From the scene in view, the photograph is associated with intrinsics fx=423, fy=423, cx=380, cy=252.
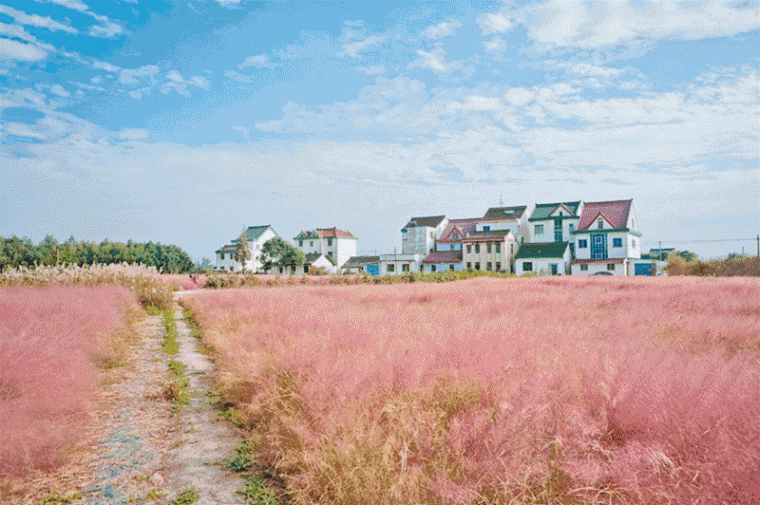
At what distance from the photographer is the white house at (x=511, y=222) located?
61031 millimetres

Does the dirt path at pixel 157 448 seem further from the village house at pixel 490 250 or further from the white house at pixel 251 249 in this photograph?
the white house at pixel 251 249

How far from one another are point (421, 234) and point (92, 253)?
47383mm

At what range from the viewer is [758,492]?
2.03 m

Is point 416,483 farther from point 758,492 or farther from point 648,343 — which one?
point 648,343

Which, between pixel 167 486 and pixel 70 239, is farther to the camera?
pixel 70 239

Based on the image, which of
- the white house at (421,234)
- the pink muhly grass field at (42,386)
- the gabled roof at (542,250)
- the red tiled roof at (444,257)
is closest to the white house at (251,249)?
the white house at (421,234)

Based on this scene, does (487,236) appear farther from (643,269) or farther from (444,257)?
(643,269)

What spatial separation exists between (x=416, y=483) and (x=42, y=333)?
5.66m

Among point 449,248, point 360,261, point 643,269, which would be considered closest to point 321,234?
point 360,261

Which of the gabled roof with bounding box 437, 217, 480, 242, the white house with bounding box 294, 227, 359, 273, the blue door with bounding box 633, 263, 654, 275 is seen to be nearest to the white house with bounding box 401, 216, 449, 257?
the gabled roof with bounding box 437, 217, 480, 242

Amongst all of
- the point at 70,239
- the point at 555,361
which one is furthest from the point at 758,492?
the point at 70,239

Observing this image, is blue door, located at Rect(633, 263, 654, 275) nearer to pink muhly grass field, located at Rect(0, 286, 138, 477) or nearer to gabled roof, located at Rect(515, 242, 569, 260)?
gabled roof, located at Rect(515, 242, 569, 260)

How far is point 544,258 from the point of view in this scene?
175 feet

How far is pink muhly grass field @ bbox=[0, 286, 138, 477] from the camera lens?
138 inches
